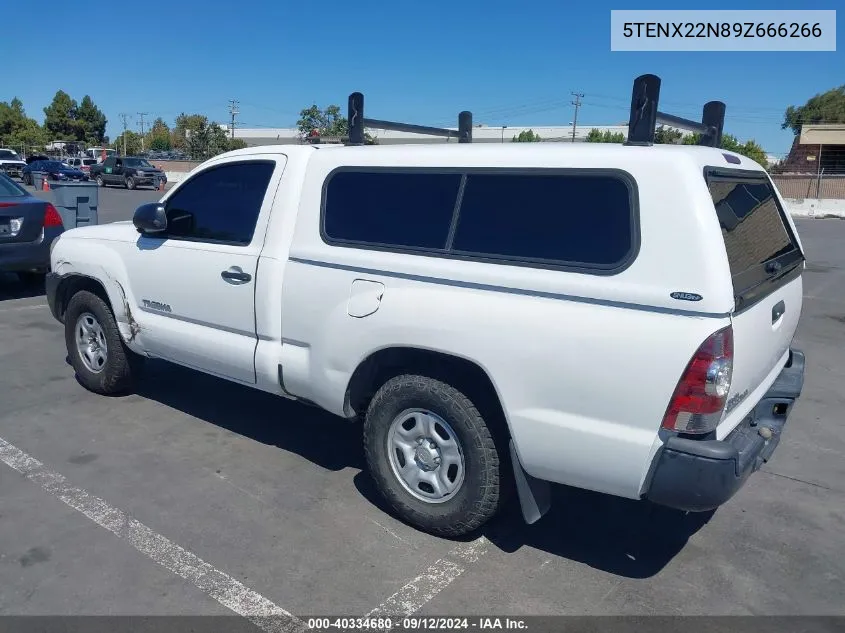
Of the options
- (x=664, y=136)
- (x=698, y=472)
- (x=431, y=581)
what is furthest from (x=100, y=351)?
(x=664, y=136)

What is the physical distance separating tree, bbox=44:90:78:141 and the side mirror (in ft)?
281

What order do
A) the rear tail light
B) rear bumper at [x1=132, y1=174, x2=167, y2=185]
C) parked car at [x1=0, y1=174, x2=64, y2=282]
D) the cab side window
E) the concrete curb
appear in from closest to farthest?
the rear tail light
the cab side window
parked car at [x1=0, y1=174, x2=64, y2=282]
the concrete curb
rear bumper at [x1=132, y1=174, x2=167, y2=185]

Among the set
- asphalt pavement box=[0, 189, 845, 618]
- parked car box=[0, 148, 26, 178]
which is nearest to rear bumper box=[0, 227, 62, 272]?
asphalt pavement box=[0, 189, 845, 618]

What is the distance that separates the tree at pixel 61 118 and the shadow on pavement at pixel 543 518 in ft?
280

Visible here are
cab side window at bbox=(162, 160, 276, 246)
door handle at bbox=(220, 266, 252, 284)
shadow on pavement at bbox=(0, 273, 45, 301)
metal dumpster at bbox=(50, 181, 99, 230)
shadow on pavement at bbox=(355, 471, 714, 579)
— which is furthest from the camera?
metal dumpster at bbox=(50, 181, 99, 230)

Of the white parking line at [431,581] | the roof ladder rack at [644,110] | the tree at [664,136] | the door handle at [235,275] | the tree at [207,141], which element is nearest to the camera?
the white parking line at [431,581]

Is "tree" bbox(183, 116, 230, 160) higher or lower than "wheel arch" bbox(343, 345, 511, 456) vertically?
higher


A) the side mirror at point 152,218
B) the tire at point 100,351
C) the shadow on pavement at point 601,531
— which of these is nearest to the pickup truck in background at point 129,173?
the tire at point 100,351

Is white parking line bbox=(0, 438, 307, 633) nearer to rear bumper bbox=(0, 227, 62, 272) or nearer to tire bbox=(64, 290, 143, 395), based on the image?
tire bbox=(64, 290, 143, 395)

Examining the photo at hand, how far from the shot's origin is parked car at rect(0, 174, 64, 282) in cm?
870

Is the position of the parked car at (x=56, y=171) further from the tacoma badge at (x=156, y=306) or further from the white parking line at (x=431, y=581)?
the white parking line at (x=431, y=581)

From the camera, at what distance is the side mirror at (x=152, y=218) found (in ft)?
15.4

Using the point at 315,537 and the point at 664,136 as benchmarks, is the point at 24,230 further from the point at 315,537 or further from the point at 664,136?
the point at 664,136

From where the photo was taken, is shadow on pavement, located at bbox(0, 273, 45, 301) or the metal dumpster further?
the metal dumpster
